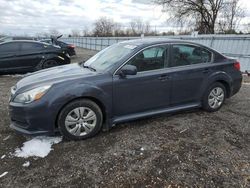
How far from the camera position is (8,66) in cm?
1010

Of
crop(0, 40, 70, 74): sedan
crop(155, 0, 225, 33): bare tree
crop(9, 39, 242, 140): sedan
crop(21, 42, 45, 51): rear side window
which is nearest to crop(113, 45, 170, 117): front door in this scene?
crop(9, 39, 242, 140): sedan

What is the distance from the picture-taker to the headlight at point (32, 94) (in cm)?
396

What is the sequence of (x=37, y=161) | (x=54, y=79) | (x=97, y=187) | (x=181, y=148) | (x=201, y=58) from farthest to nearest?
(x=201, y=58), (x=54, y=79), (x=181, y=148), (x=37, y=161), (x=97, y=187)

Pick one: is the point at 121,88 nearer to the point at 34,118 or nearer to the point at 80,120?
the point at 80,120

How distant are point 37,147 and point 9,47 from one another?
7.35m

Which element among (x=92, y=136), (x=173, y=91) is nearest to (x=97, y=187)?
(x=92, y=136)

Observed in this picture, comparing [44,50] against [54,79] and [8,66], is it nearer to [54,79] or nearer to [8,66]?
[8,66]

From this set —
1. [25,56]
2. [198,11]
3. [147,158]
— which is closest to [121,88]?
[147,158]

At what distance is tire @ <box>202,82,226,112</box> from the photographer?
534cm

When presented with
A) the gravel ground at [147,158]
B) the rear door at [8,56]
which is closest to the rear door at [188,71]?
the gravel ground at [147,158]

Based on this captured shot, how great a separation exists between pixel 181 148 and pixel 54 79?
218cm

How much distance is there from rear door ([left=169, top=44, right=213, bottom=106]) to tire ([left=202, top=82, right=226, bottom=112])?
210mm

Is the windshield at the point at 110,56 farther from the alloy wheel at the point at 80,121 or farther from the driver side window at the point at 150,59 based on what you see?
the alloy wheel at the point at 80,121

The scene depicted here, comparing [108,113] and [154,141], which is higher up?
[108,113]
